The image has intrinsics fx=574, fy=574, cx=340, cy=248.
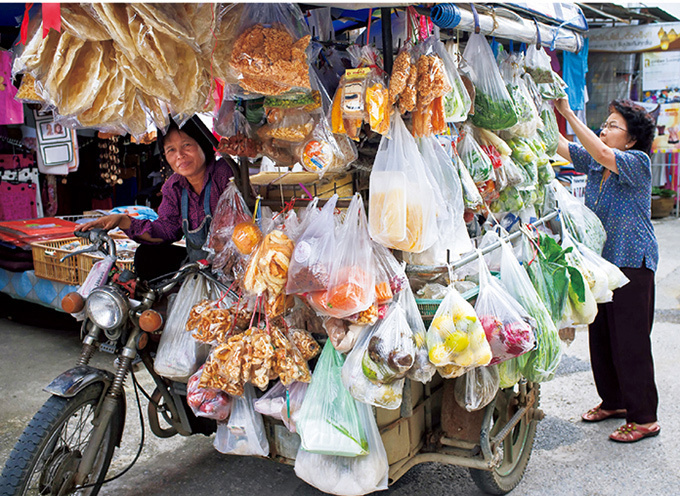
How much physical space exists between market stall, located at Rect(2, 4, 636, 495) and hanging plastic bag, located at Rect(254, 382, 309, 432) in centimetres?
1

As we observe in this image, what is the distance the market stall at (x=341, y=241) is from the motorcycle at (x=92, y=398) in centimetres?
15

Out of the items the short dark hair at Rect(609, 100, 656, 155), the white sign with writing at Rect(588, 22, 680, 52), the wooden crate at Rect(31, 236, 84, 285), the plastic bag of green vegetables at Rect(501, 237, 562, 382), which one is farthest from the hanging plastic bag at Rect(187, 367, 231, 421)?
the white sign with writing at Rect(588, 22, 680, 52)

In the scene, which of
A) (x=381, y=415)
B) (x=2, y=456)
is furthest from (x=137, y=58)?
(x=2, y=456)

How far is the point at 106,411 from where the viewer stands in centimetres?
243

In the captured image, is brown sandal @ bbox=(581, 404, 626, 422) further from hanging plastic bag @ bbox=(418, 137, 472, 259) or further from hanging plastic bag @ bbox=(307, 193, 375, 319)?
hanging plastic bag @ bbox=(307, 193, 375, 319)

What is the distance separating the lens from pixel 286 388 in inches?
91.0

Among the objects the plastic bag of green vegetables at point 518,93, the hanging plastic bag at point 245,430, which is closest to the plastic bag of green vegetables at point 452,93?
the plastic bag of green vegetables at point 518,93

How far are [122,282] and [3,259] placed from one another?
3.78 m

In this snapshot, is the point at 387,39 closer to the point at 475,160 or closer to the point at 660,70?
the point at 475,160

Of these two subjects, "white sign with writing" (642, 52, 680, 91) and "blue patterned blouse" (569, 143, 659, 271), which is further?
"white sign with writing" (642, 52, 680, 91)

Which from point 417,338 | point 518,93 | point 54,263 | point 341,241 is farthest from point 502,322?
point 54,263

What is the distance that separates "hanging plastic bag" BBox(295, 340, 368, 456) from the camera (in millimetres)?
2127

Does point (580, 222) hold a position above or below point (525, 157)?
below

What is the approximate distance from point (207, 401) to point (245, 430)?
0.66ft
